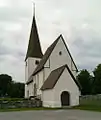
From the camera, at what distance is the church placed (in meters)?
37.2

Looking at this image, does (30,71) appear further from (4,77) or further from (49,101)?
(4,77)

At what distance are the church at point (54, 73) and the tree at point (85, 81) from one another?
Result: 20247 millimetres

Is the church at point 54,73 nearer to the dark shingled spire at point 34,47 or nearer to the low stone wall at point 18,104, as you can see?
the dark shingled spire at point 34,47

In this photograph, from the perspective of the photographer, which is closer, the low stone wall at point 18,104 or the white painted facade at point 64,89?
the white painted facade at point 64,89

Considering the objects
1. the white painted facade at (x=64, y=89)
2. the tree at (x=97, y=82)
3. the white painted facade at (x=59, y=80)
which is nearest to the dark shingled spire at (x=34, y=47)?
the white painted facade at (x=59, y=80)

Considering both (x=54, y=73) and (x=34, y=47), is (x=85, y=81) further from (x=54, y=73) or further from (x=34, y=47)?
(x=54, y=73)

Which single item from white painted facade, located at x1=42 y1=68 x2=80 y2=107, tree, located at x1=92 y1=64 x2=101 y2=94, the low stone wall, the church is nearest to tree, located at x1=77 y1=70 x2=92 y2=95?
tree, located at x1=92 y1=64 x2=101 y2=94

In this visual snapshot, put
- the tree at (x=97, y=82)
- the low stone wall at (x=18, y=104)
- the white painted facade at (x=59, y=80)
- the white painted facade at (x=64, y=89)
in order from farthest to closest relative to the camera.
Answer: the tree at (x=97, y=82)
the low stone wall at (x=18, y=104)
the white painted facade at (x=59, y=80)
the white painted facade at (x=64, y=89)

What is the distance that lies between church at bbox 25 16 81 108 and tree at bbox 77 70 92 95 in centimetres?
2025

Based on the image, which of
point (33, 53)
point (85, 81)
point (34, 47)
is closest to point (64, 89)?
point (33, 53)

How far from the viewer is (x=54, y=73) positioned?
4088 centimetres

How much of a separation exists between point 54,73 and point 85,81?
37919 millimetres

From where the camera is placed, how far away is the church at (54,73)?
122ft

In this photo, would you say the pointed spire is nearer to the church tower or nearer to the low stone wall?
the church tower
